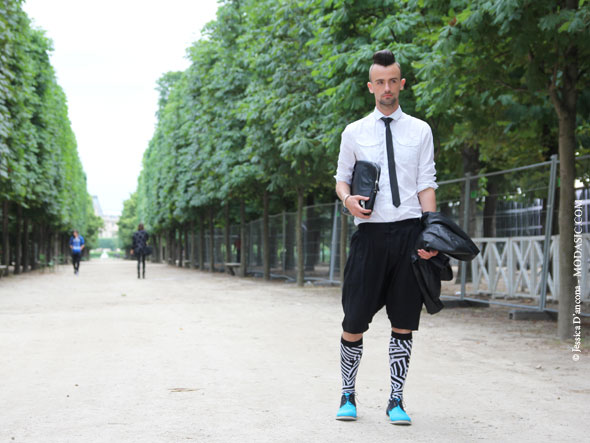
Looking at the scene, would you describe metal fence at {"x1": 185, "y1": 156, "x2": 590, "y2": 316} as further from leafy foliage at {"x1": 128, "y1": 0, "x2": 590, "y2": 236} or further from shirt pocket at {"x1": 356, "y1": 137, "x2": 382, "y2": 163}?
shirt pocket at {"x1": 356, "y1": 137, "x2": 382, "y2": 163}

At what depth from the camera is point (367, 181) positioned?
438 centimetres

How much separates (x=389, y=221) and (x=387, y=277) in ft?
1.12

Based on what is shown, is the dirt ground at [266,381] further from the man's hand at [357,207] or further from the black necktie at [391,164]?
the black necktie at [391,164]

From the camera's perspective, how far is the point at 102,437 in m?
4.22

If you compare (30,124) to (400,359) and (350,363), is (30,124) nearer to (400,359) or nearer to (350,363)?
(350,363)

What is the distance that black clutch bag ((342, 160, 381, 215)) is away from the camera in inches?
172

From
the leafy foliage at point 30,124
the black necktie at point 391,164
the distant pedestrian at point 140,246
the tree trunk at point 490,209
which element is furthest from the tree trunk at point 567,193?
the distant pedestrian at point 140,246

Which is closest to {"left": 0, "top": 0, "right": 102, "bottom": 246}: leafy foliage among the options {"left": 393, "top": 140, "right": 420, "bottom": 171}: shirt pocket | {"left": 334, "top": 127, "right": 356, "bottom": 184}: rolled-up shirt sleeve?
{"left": 334, "top": 127, "right": 356, "bottom": 184}: rolled-up shirt sleeve

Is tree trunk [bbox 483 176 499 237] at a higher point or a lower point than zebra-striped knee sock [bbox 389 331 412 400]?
higher

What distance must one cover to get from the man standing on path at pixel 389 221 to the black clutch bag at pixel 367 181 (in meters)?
0.05

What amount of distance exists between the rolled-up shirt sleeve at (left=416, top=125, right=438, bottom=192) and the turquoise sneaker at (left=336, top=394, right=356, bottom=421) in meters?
1.36

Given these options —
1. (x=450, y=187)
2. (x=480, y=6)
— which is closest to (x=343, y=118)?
(x=450, y=187)

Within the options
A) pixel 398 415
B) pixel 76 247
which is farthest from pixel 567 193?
pixel 76 247

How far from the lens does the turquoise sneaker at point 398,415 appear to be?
445cm
